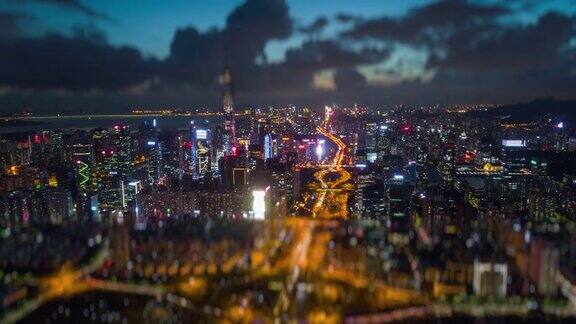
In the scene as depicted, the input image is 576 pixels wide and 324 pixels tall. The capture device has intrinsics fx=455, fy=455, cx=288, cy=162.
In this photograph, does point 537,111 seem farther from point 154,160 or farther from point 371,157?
point 154,160

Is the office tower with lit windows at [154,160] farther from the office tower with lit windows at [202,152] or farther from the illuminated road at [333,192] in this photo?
the illuminated road at [333,192]

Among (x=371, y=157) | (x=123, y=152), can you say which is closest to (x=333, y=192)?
(x=371, y=157)

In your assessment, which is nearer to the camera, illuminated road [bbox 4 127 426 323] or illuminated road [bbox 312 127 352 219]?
illuminated road [bbox 4 127 426 323]

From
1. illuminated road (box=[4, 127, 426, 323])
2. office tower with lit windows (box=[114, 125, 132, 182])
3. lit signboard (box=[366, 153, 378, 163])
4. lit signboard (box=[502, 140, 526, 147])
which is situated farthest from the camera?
lit signboard (box=[366, 153, 378, 163])

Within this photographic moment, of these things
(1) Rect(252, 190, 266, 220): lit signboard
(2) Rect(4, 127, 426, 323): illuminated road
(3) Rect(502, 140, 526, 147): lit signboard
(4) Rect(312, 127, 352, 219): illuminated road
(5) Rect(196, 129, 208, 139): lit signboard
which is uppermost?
(5) Rect(196, 129, 208, 139): lit signboard

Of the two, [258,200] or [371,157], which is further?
[371,157]

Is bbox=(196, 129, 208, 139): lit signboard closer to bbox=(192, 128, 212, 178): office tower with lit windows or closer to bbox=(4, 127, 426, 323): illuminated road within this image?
bbox=(192, 128, 212, 178): office tower with lit windows

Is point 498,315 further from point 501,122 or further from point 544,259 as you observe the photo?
point 501,122

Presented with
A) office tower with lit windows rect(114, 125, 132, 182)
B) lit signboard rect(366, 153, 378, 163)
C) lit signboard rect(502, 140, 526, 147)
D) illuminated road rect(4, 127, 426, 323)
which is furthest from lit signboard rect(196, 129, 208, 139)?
illuminated road rect(4, 127, 426, 323)

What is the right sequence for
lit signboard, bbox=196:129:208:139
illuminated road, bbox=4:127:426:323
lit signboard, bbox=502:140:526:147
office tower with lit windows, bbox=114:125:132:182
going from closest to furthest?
illuminated road, bbox=4:127:426:323
office tower with lit windows, bbox=114:125:132:182
lit signboard, bbox=502:140:526:147
lit signboard, bbox=196:129:208:139

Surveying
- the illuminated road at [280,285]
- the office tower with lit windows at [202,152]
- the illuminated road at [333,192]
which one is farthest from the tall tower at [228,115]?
the illuminated road at [280,285]
